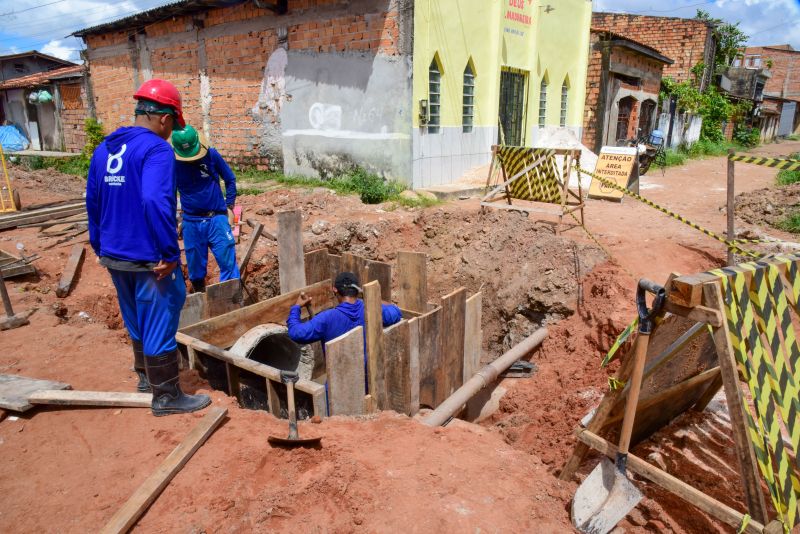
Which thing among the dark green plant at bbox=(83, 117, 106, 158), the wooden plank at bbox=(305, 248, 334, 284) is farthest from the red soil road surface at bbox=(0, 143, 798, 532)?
the dark green plant at bbox=(83, 117, 106, 158)

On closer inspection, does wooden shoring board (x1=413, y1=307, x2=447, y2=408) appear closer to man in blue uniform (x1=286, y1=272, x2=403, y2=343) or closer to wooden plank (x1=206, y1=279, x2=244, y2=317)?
man in blue uniform (x1=286, y1=272, x2=403, y2=343)

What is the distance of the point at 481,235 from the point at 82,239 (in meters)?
6.35

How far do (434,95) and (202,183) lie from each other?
5.93m

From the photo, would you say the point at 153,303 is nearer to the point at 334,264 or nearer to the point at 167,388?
the point at 167,388

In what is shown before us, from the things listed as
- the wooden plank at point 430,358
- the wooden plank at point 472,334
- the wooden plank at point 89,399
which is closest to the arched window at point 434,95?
the wooden plank at point 472,334

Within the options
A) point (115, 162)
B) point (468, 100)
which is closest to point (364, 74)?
point (468, 100)

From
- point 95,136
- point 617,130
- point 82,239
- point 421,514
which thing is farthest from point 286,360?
point 617,130

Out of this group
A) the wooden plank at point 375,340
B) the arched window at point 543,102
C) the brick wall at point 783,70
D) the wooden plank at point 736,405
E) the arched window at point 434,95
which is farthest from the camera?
the brick wall at point 783,70

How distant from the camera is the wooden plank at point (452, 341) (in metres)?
5.12

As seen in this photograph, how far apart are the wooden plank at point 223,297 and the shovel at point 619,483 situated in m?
4.37

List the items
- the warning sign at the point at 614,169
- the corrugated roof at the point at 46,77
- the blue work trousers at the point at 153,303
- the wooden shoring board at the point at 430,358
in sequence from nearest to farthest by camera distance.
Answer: the blue work trousers at the point at 153,303 < the wooden shoring board at the point at 430,358 < the warning sign at the point at 614,169 < the corrugated roof at the point at 46,77

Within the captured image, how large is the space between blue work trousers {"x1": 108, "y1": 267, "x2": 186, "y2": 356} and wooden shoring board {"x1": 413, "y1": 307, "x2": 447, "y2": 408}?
221cm

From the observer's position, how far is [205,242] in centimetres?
580

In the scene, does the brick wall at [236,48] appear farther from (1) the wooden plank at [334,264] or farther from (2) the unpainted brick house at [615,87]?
(2) the unpainted brick house at [615,87]
